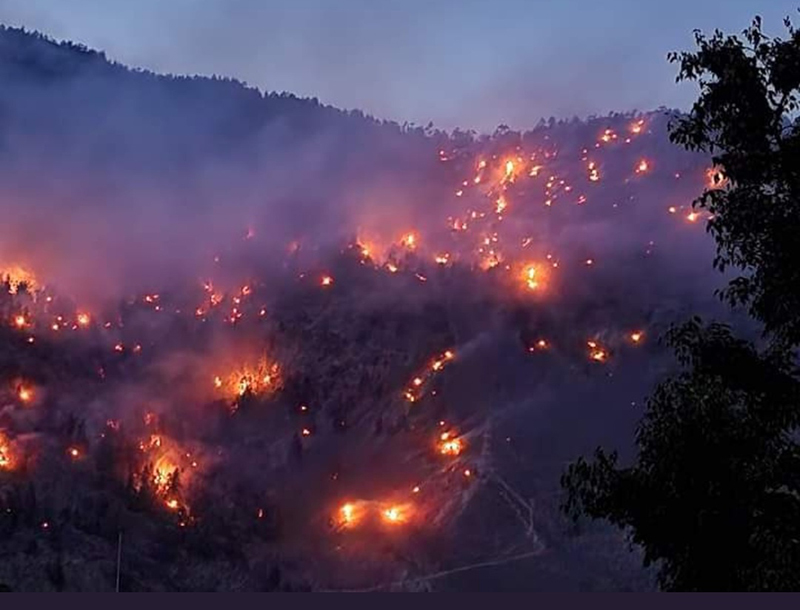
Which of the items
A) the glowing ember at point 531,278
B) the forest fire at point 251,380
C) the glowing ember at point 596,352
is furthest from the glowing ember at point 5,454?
the glowing ember at point 531,278

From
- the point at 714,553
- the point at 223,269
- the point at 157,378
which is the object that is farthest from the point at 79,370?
the point at 714,553

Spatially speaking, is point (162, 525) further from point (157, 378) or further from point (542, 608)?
point (542, 608)

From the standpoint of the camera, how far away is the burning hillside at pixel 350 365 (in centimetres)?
6812

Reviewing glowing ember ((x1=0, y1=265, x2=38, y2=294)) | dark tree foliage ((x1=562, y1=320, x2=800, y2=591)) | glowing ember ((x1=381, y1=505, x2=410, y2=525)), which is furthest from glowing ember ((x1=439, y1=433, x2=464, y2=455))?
glowing ember ((x1=0, y1=265, x2=38, y2=294))

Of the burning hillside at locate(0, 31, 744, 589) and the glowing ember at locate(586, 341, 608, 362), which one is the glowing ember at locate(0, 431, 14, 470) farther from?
the glowing ember at locate(586, 341, 608, 362)

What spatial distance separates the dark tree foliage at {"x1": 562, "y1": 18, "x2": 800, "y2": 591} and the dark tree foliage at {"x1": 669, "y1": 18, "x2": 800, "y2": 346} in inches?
0.8

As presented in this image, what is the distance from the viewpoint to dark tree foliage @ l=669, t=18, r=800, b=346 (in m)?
14.1

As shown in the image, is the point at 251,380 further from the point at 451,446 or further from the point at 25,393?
the point at 451,446

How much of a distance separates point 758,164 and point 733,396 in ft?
14.7

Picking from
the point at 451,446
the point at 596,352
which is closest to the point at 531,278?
the point at 596,352

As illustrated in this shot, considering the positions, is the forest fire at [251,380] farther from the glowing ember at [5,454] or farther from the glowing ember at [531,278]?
the glowing ember at [531,278]

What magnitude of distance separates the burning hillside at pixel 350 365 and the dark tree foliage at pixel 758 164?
46.4 meters

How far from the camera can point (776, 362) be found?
14.6m

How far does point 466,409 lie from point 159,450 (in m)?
34.9
